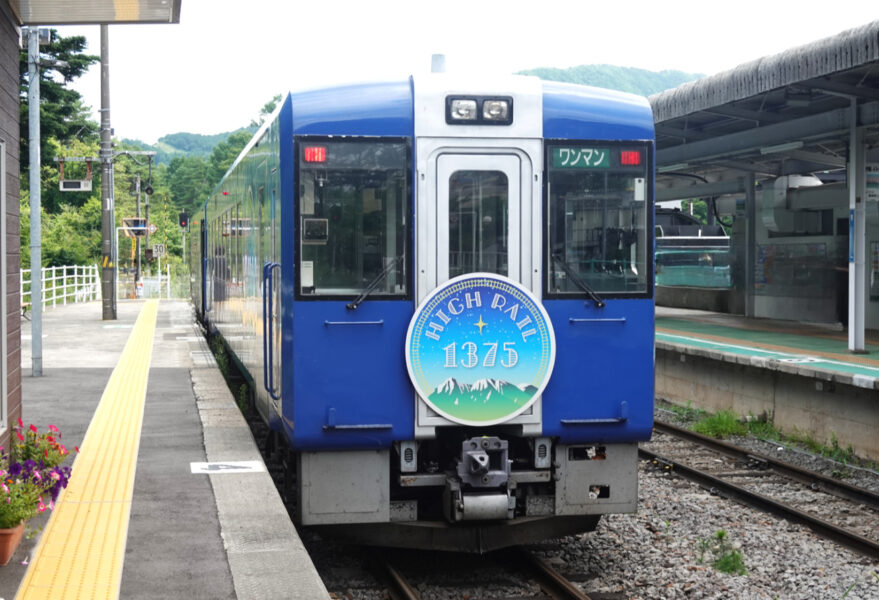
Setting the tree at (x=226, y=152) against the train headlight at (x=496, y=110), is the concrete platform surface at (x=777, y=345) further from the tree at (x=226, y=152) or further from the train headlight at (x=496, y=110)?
the tree at (x=226, y=152)

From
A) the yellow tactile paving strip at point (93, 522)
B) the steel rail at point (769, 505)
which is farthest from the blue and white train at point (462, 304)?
the steel rail at point (769, 505)

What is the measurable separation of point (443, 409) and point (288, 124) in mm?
1875

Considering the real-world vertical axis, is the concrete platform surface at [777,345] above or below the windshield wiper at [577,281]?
below

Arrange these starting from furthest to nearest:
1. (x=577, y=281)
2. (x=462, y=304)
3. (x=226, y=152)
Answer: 1. (x=226, y=152)
2. (x=577, y=281)
3. (x=462, y=304)

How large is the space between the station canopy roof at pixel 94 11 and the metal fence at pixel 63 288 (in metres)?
21.2

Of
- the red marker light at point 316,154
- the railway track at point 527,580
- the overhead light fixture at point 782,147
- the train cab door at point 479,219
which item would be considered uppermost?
the overhead light fixture at point 782,147

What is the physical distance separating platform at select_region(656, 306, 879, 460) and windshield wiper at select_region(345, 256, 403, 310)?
252 inches

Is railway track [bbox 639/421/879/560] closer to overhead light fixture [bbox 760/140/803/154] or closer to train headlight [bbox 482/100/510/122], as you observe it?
train headlight [bbox 482/100/510/122]

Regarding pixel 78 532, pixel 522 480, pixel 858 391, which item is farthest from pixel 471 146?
pixel 858 391

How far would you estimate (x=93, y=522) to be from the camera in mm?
6367

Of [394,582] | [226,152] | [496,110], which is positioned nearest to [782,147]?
[496,110]

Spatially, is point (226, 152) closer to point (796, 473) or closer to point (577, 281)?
point (796, 473)

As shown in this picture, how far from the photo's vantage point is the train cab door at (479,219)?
21.0 ft

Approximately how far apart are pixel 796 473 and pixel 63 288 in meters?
29.2
